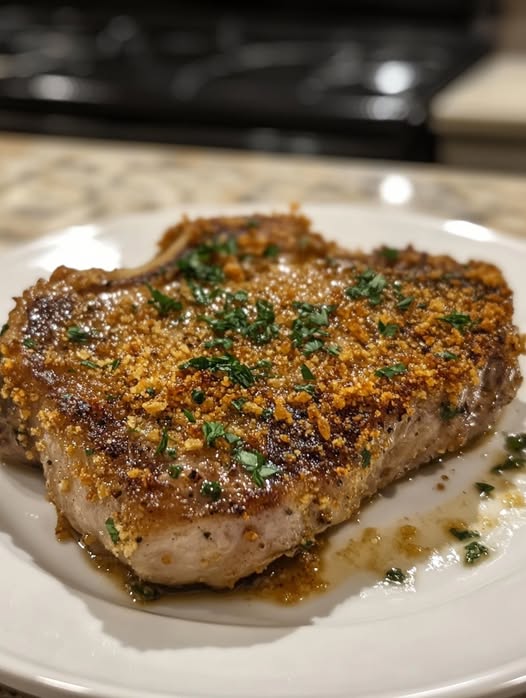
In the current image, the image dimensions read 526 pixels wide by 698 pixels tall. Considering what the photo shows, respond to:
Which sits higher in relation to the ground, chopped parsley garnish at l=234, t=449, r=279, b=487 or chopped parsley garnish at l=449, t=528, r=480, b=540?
chopped parsley garnish at l=234, t=449, r=279, b=487

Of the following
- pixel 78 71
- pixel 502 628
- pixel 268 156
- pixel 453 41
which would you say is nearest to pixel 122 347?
pixel 502 628

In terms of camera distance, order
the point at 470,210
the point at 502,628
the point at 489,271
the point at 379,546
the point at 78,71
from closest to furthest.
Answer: the point at 502,628
the point at 379,546
the point at 489,271
the point at 470,210
the point at 78,71

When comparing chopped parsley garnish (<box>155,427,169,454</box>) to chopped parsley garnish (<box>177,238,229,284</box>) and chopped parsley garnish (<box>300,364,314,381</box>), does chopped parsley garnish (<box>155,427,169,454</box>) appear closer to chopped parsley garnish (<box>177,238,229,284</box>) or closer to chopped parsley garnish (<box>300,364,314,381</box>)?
chopped parsley garnish (<box>300,364,314,381</box>)

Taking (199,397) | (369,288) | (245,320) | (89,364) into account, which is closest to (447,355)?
(369,288)

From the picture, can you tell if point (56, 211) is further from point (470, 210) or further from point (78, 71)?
point (78, 71)

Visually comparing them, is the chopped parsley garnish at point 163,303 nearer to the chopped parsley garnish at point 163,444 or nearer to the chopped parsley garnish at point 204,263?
the chopped parsley garnish at point 204,263

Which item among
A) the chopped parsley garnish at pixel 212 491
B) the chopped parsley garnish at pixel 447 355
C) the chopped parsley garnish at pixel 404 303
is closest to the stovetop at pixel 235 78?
the chopped parsley garnish at pixel 404 303

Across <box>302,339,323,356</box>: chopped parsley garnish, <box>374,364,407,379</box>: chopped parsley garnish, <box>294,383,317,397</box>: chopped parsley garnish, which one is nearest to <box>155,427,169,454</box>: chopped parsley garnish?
<box>294,383,317,397</box>: chopped parsley garnish
